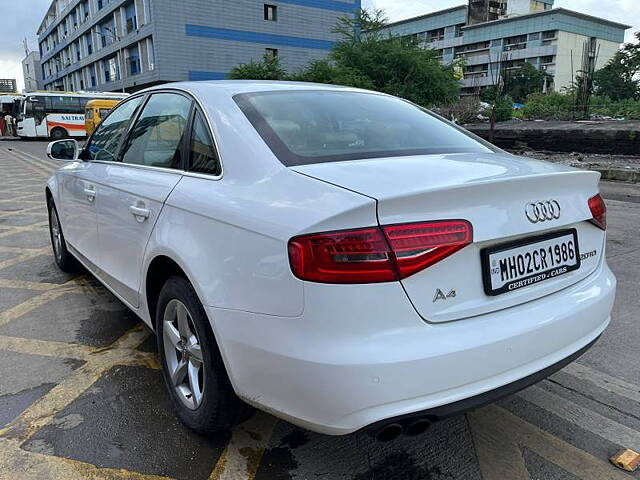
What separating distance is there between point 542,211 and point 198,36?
42736 millimetres

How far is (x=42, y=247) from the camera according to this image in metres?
5.89

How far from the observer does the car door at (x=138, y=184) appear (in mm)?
2523

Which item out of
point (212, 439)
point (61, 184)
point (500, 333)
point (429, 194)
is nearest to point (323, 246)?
point (429, 194)

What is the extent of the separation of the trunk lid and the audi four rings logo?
0.06 feet

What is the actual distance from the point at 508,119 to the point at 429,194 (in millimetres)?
19902

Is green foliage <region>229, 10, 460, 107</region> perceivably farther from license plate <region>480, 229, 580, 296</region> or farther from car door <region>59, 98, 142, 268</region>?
license plate <region>480, 229, 580, 296</region>

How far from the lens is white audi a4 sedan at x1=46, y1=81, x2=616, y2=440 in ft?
5.29

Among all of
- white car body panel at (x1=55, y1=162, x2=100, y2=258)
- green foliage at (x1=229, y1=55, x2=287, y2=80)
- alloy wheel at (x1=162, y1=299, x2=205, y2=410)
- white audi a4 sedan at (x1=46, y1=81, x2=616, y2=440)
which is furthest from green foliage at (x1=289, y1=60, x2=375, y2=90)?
alloy wheel at (x1=162, y1=299, x2=205, y2=410)

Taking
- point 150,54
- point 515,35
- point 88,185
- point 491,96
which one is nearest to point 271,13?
point 150,54

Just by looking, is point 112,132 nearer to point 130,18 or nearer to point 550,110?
point 550,110

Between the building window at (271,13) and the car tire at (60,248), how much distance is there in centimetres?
4250

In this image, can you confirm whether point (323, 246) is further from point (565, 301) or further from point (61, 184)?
point (61, 184)

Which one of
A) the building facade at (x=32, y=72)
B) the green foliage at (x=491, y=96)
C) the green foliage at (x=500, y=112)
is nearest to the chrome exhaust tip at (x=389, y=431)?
the green foliage at (x=500, y=112)

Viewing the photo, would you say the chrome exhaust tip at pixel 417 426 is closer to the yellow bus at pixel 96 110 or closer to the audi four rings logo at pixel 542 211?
the audi four rings logo at pixel 542 211
